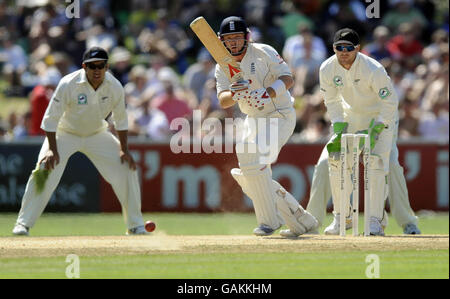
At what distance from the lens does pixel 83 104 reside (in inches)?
449

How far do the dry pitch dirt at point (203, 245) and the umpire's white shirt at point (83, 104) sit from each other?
153cm

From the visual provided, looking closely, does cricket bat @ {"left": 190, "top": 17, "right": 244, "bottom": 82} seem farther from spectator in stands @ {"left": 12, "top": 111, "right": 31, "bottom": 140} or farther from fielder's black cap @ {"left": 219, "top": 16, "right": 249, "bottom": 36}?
spectator in stands @ {"left": 12, "top": 111, "right": 31, "bottom": 140}

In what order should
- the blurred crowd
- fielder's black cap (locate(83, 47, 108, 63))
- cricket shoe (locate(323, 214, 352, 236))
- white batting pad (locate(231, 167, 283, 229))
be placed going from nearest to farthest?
white batting pad (locate(231, 167, 283, 229)) → cricket shoe (locate(323, 214, 352, 236)) → fielder's black cap (locate(83, 47, 108, 63)) → the blurred crowd

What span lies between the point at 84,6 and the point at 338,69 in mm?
9333

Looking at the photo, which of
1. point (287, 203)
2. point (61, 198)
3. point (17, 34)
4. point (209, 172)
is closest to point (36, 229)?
Result: point (61, 198)

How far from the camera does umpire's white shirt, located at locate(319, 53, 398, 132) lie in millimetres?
10383

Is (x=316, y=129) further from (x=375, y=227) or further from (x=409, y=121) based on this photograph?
(x=375, y=227)

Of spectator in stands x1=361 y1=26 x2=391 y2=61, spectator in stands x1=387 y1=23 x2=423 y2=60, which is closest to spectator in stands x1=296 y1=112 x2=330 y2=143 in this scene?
spectator in stands x1=361 y1=26 x2=391 y2=61

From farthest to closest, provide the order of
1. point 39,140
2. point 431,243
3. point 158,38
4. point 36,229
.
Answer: point 158,38 < point 39,140 < point 36,229 < point 431,243

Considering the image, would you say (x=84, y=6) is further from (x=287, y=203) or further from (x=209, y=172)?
(x=287, y=203)

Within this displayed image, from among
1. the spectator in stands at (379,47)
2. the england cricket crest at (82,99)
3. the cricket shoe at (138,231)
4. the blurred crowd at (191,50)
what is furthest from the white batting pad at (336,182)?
the spectator in stands at (379,47)

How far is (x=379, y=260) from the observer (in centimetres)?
866

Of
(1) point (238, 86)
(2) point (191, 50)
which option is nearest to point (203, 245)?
(1) point (238, 86)

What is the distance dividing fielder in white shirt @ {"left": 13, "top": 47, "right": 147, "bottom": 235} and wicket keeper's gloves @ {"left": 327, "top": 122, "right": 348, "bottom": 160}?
2.46 m
